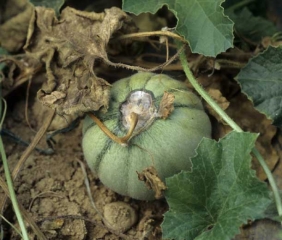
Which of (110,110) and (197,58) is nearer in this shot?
(110,110)

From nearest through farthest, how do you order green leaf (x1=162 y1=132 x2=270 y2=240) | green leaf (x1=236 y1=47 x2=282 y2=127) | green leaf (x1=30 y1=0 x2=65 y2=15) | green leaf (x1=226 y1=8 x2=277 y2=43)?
1. green leaf (x1=162 y1=132 x2=270 y2=240)
2. green leaf (x1=236 y1=47 x2=282 y2=127)
3. green leaf (x1=30 y1=0 x2=65 y2=15)
4. green leaf (x1=226 y1=8 x2=277 y2=43)

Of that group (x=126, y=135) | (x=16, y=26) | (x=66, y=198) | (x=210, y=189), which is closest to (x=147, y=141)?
(x=126, y=135)

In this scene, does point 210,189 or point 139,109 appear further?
point 139,109

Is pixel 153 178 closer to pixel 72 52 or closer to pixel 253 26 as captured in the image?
pixel 72 52

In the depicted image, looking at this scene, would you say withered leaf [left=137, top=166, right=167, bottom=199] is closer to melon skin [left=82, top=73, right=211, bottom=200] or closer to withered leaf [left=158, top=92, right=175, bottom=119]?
melon skin [left=82, top=73, right=211, bottom=200]

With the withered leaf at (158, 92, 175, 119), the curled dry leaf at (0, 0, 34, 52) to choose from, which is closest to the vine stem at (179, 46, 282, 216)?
the withered leaf at (158, 92, 175, 119)

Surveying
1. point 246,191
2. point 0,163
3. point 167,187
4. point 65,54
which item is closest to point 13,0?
point 65,54

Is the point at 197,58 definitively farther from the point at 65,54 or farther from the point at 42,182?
Result: the point at 42,182
